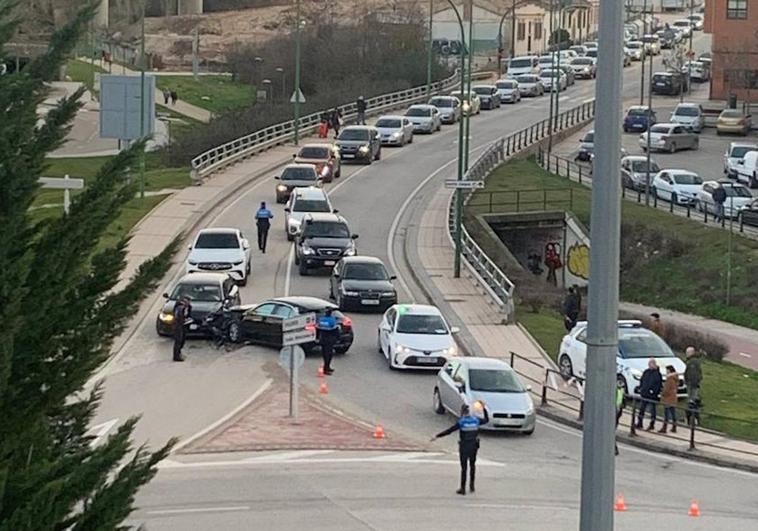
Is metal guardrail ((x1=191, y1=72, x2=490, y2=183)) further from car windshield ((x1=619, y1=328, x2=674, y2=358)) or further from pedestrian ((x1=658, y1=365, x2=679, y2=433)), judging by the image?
pedestrian ((x1=658, y1=365, x2=679, y2=433))

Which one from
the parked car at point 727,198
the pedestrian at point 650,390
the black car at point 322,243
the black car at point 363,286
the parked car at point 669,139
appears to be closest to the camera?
the pedestrian at point 650,390

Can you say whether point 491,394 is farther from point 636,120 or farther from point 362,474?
point 636,120

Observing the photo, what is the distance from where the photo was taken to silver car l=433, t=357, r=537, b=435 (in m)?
28.2

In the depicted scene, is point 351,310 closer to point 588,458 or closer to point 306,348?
point 306,348

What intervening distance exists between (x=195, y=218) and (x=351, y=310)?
1289 centimetres

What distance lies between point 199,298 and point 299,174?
19597mm

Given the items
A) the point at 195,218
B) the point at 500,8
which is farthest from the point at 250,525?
the point at 500,8

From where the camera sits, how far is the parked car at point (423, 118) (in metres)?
75.4

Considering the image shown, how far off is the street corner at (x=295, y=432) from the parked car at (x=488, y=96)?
60.8 meters

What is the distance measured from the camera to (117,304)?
8211 millimetres

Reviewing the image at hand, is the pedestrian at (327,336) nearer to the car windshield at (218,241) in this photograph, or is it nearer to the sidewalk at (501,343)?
the sidewalk at (501,343)

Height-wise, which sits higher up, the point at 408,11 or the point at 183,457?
the point at 408,11

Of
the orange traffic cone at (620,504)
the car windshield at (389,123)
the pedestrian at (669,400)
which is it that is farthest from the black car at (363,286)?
the car windshield at (389,123)

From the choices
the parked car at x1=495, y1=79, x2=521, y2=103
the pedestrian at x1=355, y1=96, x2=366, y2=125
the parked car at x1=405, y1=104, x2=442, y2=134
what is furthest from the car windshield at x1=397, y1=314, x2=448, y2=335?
the parked car at x1=495, y1=79, x2=521, y2=103
